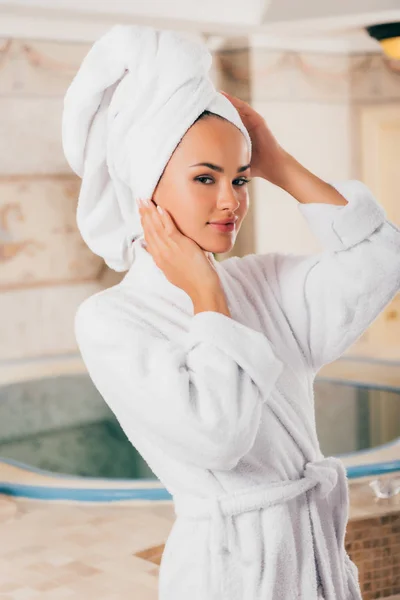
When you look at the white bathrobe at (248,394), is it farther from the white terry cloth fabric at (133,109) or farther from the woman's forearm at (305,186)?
the white terry cloth fabric at (133,109)

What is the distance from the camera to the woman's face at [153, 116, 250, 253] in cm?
158

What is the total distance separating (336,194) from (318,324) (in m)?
0.23

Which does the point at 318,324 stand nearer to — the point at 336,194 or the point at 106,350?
the point at 336,194

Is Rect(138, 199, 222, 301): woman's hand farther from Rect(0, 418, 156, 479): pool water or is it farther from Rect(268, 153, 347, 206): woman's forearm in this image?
Rect(0, 418, 156, 479): pool water

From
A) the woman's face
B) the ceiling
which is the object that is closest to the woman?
the woman's face

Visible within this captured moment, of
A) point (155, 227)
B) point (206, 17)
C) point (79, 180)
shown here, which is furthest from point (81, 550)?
point (206, 17)

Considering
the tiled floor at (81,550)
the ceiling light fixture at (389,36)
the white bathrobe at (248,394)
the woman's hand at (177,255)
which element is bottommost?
the tiled floor at (81,550)

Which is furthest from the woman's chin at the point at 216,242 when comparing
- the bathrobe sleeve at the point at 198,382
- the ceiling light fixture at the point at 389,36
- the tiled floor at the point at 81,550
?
the ceiling light fixture at the point at 389,36

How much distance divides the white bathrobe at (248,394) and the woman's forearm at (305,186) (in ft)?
0.07

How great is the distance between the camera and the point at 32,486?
4.10m

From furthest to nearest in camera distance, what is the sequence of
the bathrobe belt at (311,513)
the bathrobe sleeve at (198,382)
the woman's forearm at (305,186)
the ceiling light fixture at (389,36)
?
the ceiling light fixture at (389,36) < the woman's forearm at (305,186) < the bathrobe belt at (311,513) < the bathrobe sleeve at (198,382)

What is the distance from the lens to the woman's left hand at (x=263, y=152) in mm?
1729

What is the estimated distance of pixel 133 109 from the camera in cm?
160

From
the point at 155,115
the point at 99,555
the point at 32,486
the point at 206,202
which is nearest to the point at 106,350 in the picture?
the point at 206,202
